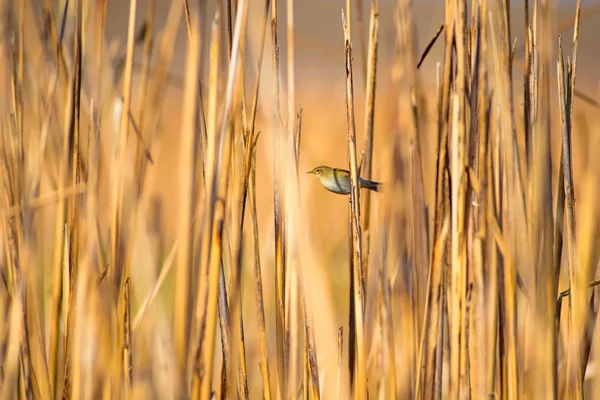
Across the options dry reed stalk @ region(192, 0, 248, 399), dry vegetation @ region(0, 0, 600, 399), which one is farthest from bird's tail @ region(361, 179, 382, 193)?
dry reed stalk @ region(192, 0, 248, 399)

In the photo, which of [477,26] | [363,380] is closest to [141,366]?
[363,380]

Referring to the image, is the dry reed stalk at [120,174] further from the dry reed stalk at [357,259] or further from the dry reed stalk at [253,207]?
the dry reed stalk at [357,259]

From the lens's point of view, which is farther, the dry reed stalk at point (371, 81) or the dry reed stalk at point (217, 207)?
the dry reed stalk at point (371, 81)

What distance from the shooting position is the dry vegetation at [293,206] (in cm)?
60

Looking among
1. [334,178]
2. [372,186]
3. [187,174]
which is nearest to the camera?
[187,174]

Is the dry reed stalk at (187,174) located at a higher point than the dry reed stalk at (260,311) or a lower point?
higher

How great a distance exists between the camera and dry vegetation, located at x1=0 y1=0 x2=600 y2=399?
0.60 metres

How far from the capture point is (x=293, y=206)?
2.10 feet

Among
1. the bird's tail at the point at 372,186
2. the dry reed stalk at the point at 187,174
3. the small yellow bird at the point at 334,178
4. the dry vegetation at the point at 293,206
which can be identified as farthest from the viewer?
the small yellow bird at the point at 334,178

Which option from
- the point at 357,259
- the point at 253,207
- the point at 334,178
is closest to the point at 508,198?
the point at 357,259

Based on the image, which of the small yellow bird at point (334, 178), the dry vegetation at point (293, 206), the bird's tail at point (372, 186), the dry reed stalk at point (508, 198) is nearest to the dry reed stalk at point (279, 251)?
the dry vegetation at point (293, 206)

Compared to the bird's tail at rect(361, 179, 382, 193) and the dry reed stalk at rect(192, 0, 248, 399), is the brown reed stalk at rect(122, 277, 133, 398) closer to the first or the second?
the dry reed stalk at rect(192, 0, 248, 399)

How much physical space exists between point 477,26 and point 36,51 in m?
0.44

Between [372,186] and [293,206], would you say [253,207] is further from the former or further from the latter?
[372,186]
